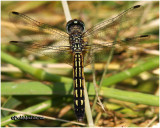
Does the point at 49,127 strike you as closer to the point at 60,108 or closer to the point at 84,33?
the point at 60,108

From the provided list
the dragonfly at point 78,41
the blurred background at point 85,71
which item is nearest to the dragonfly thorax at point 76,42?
the dragonfly at point 78,41

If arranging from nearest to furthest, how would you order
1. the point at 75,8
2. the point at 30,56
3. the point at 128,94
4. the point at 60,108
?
1. the point at 128,94
2. the point at 60,108
3. the point at 30,56
4. the point at 75,8

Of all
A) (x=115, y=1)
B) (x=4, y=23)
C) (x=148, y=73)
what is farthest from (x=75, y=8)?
(x=148, y=73)

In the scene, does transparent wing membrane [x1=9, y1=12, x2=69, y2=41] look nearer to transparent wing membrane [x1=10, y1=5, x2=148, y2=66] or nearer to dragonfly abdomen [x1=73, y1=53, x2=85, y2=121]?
transparent wing membrane [x1=10, y1=5, x2=148, y2=66]

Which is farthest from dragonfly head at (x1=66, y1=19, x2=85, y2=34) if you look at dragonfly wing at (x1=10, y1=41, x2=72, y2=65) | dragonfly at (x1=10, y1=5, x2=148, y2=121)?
dragonfly wing at (x1=10, y1=41, x2=72, y2=65)

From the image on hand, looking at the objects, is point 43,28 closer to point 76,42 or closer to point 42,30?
point 42,30

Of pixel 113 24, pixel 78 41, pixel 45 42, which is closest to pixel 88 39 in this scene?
pixel 78 41
